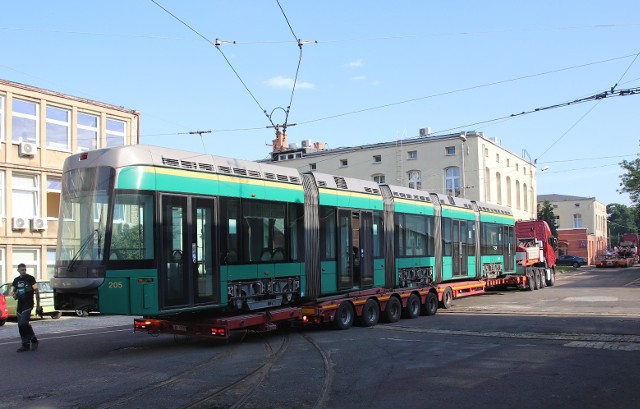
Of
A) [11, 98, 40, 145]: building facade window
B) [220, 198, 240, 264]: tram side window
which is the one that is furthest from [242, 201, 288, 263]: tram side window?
[11, 98, 40, 145]: building facade window

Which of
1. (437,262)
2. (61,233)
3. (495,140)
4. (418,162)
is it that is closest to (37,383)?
(61,233)

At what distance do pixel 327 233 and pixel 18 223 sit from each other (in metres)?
17.3

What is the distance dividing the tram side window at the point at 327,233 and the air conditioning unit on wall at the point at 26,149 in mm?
17520

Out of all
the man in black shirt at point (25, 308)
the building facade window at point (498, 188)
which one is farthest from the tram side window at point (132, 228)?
the building facade window at point (498, 188)

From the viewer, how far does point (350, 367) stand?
9.71 metres

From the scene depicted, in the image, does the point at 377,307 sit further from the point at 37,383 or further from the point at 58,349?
the point at 37,383

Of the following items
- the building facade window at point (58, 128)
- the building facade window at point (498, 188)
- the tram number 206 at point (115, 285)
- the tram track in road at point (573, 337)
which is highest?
the building facade window at point (58, 128)

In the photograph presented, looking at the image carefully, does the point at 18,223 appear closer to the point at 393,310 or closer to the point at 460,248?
the point at 393,310

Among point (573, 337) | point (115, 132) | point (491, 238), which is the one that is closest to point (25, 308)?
point (573, 337)

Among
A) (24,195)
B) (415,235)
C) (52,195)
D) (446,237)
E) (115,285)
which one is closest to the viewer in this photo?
(115,285)

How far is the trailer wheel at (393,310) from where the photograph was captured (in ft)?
54.2

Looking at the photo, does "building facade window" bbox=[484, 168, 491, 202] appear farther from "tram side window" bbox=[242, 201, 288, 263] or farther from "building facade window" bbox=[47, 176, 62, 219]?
"tram side window" bbox=[242, 201, 288, 263]

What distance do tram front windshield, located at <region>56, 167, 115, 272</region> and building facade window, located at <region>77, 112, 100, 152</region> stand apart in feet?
62.9

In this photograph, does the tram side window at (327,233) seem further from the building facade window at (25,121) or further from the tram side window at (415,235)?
the building facade window at (25,121)
